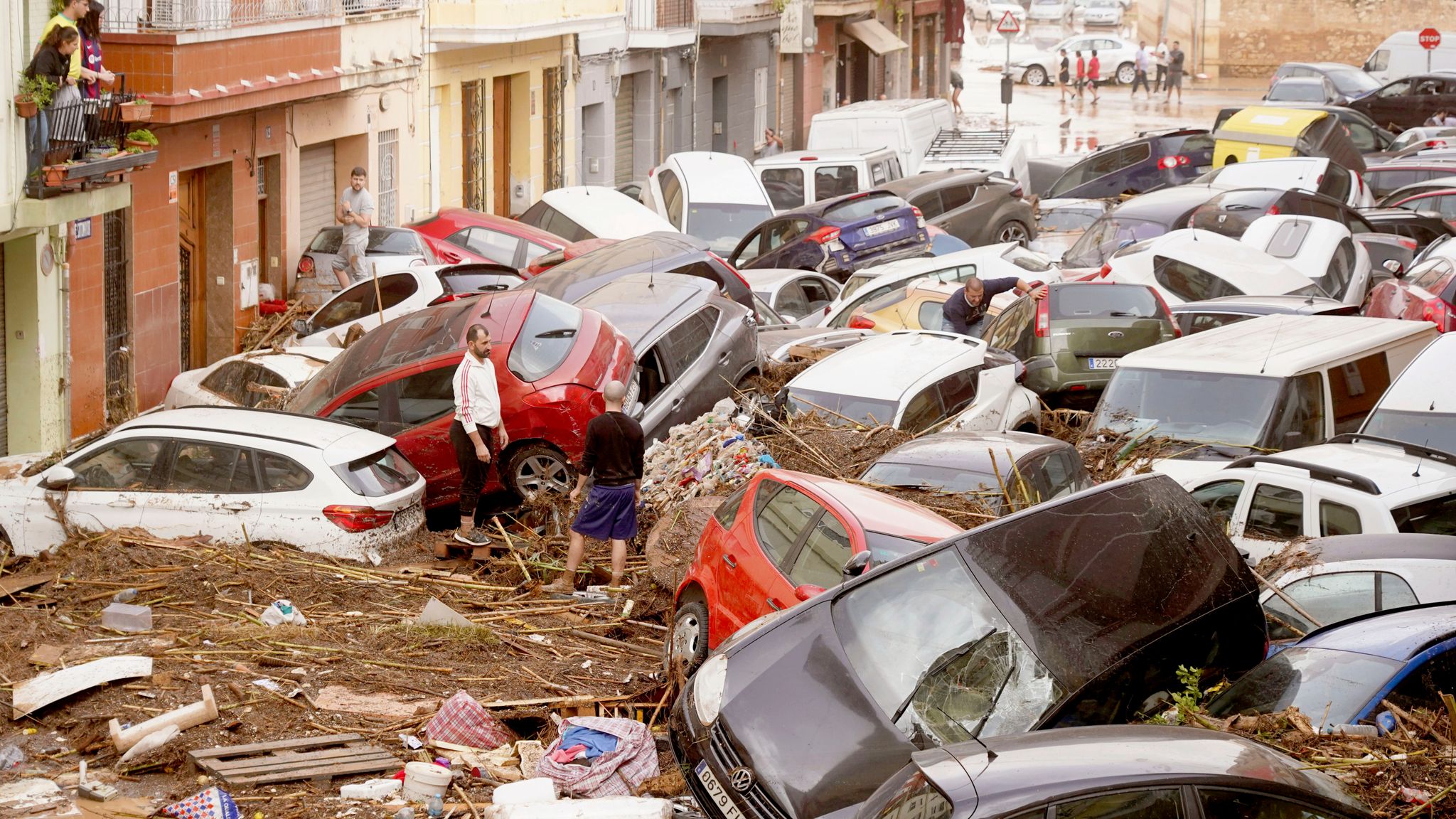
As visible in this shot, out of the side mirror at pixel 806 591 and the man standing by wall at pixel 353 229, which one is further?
the man standing by wall at pixel 353 229

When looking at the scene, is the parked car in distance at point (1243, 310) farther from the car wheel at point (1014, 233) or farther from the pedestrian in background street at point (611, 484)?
the car wheel at point (1014, 233)

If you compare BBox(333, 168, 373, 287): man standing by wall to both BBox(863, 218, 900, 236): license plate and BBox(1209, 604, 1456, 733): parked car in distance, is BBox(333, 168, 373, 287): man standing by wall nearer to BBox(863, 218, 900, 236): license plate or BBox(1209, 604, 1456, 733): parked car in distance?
BBox(863, 218, 900, 236): license plate

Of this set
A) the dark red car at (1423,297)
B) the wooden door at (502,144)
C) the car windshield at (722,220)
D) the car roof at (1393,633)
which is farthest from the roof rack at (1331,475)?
the wooden door at (502,144)

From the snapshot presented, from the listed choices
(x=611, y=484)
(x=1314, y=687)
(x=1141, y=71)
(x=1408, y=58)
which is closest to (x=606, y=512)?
(x=611, y=484)

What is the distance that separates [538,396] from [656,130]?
2470 cm

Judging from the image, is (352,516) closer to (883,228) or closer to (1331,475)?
(1331,475)

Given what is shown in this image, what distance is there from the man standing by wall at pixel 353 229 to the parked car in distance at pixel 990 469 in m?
11.2

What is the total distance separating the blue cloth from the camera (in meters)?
8.21

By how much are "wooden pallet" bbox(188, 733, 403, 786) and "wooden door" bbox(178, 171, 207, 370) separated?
13437 mm

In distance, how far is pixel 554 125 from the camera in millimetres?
32625

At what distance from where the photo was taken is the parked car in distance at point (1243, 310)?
665 inches

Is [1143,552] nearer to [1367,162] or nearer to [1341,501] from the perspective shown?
[1341,501]

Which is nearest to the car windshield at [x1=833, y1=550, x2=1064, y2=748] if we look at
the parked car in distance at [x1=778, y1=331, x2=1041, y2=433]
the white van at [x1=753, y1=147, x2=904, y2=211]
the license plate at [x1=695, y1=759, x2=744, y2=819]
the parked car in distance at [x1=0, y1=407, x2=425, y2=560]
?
the license plate at [x1=695, y1=759, x2=744, y2=819]

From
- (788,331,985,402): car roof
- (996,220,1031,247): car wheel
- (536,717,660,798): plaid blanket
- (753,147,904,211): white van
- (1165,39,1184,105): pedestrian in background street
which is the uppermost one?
(1165,39,1184,105): pedestrian in background street
